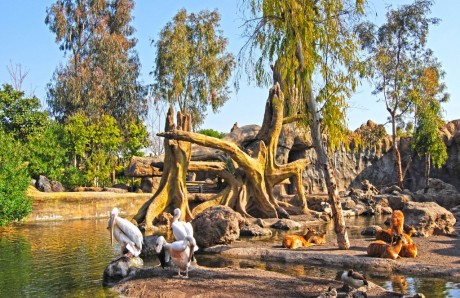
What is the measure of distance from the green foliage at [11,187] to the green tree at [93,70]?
21032 mm

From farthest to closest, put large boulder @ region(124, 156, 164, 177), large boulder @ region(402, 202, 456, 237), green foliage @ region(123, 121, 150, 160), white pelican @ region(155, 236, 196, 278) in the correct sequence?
1. green foliage @ region(123, 121, 150, 160)
2. large boulder @ region(124, 156, 164, 177)
3. large boulder @ region(402, 202, 456, 237)
4. white pelican @ region(155, 236, 196, 278)

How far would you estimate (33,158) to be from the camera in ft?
112

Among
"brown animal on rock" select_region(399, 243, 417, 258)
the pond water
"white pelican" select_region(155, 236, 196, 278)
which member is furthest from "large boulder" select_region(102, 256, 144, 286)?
"brown animal on rock" select_region(399, 243, 417, 258)

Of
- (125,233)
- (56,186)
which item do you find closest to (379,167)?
(56,186)

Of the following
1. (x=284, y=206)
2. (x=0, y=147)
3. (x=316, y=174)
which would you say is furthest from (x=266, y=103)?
(x=316, y=174)

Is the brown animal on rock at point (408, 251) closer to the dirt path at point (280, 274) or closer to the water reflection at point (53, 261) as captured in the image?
the dirt path at point (280, 274)

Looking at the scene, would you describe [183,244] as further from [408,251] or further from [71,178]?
[71,178]

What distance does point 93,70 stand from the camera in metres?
46.3

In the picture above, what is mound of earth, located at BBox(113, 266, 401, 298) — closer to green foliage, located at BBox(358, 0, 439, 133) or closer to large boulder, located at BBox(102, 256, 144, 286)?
large boulder, located at BBox(102, 256, 144, 286)

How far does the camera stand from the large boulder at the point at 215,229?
15.4 metres

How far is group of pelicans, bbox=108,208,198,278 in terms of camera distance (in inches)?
406

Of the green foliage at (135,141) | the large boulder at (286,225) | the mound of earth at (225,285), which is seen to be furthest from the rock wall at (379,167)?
the mound of earth at (225,285)

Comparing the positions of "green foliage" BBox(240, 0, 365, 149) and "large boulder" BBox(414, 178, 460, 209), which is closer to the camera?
"green foliage" BBox(240, 0, 365, 149)

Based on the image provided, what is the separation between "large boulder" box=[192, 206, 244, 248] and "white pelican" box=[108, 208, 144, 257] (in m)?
3.94
